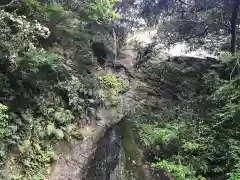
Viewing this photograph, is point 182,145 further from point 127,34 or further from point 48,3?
point 127,34

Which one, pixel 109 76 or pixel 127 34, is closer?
pixel 109 76

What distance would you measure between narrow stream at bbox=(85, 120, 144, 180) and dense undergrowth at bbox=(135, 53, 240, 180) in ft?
1.39

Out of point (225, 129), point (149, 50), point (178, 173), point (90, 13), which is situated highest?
point (90, 13)

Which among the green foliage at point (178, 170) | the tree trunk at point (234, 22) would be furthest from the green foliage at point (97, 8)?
the green foliage at point (178, 170)

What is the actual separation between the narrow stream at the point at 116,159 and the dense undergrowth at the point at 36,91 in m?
0.86

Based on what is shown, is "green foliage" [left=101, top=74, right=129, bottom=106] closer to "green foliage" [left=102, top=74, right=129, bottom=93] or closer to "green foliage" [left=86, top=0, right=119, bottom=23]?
"green foliage" [left=102, top=74, right=129, bottom=93]

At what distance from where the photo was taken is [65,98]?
9.77 metres

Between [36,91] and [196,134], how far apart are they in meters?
4.44

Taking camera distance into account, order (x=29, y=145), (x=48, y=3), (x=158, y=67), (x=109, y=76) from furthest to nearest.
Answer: (x=158, y=67) → (x=109, y=76) → (x=48, y=3) → (x=29, y=145)

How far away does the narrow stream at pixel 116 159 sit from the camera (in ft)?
26.5

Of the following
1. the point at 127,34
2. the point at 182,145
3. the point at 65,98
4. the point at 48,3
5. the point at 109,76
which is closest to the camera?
the point at 182,145

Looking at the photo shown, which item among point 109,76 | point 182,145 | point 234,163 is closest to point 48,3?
point 109,76

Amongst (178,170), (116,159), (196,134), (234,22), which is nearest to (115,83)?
(196,134)

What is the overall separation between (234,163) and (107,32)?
8.66 meters
